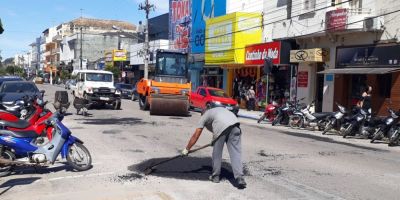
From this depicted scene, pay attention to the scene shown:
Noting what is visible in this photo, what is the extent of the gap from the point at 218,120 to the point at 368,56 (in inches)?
633

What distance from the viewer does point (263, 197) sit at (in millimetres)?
7328

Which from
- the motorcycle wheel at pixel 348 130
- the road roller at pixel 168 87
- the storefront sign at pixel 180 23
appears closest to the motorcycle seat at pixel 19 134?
the motorcycle wheel at pixel 348 130

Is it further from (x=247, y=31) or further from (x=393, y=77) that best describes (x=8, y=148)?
(x=247, y=31)

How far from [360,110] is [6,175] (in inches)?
502

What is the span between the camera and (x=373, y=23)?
21.0 metres


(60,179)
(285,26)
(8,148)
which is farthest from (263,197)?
(285,26)

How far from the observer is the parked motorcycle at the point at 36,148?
841 cm

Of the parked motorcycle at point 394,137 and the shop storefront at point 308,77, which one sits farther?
the shop storefront at point 308,77

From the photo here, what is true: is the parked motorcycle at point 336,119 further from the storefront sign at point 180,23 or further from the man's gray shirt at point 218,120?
the storefront sign at point 180,23

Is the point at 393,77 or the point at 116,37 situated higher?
the point at 116,37

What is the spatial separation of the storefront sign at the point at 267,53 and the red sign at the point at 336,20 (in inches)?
179

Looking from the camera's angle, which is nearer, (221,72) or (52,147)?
(52,147)

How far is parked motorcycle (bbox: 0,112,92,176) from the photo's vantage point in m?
8.41

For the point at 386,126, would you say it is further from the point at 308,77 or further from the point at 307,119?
the point at 308,77
